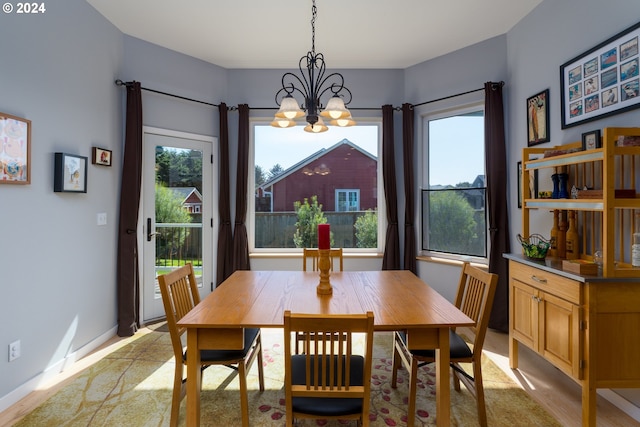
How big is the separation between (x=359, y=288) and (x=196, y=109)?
9.66 feet

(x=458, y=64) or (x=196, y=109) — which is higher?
(x=458, y=64)

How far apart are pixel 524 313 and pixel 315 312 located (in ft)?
5.58

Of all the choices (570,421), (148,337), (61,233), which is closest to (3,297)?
(61,233)

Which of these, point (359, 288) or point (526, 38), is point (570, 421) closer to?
point (359, 288)

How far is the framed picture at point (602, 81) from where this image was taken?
203 centimetres

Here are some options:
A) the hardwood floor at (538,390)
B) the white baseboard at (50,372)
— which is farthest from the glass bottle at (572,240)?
the white baseboard at (50,372)

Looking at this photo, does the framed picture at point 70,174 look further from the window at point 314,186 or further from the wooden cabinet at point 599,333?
the wooden cabinet at point 599,333

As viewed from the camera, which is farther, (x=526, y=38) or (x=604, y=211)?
(x=526, y=38)

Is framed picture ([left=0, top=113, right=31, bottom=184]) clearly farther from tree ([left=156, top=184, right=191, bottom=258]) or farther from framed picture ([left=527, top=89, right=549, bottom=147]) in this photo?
framed picture ([left=527, top=89, right=549, bottom=147])

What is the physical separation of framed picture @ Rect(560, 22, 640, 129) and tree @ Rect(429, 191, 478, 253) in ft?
4.47

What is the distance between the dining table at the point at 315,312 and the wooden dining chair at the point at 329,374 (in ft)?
0.63

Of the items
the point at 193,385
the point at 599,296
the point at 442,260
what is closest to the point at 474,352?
the point at 599,296

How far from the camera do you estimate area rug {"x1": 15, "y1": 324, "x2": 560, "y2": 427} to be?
6.42ft

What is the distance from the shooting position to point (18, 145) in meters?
2.20
